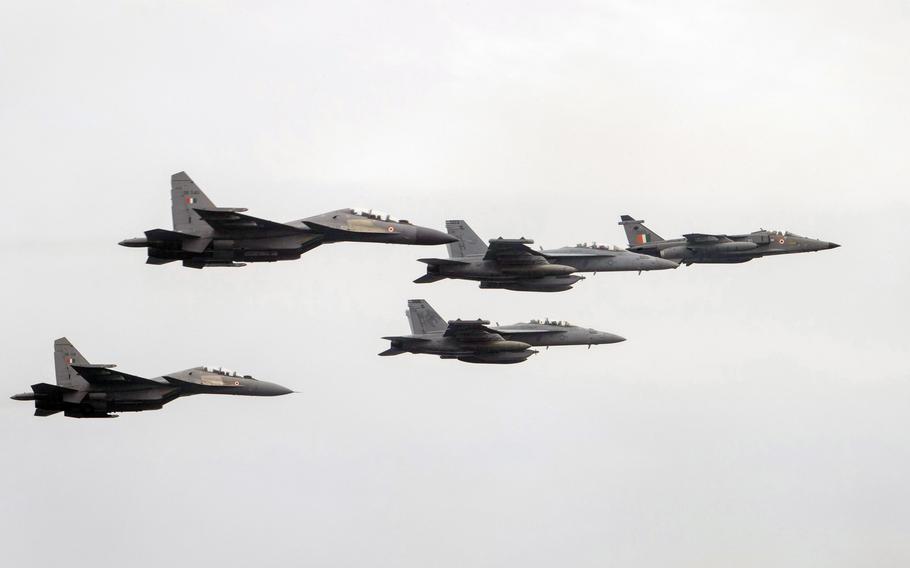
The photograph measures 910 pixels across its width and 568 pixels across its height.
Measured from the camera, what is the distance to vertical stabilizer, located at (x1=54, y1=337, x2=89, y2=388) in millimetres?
96562

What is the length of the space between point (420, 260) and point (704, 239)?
2034cm

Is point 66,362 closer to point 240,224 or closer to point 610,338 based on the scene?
point 240,224

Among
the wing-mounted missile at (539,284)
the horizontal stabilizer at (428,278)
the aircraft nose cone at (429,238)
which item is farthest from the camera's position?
the wing-mounted missile at (539,284)

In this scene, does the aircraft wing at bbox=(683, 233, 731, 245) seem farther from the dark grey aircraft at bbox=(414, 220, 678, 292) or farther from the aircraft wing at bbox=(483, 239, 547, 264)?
the aircraft wing at bbox=(483, 239, 547, 264)

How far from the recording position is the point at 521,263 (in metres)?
99.5

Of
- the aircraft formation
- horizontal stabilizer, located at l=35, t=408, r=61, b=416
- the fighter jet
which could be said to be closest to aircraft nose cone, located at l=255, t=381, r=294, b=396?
the aircraft formation

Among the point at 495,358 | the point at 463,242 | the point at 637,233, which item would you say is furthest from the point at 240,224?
the point at 637,233

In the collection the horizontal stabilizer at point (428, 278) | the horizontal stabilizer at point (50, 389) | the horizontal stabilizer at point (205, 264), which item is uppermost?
the horizontal stabilizer at point (205, 264)

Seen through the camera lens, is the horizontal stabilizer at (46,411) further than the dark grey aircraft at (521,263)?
No

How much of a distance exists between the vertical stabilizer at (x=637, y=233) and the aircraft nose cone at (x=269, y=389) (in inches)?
1031

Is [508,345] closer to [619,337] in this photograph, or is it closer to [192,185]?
[619,337]

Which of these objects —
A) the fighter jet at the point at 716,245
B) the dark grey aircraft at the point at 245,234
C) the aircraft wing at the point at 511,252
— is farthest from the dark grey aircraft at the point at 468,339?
the dark grey aircraft at the point at 245,234

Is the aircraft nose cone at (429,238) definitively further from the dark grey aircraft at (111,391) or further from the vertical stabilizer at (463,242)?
the dark grey aircraft at (111,391)

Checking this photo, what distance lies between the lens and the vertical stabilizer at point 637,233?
358ft
